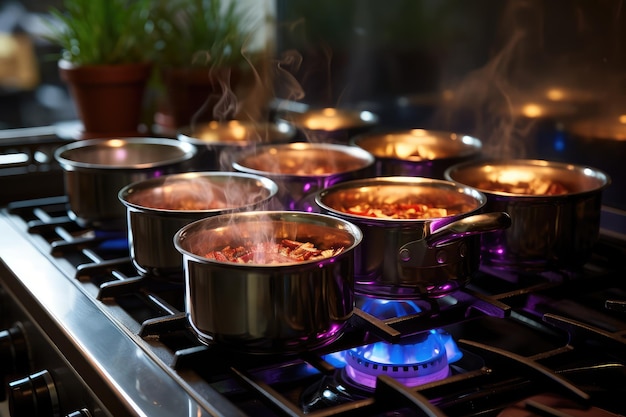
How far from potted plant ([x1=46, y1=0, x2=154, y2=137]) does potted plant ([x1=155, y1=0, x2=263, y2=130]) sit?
86 mm

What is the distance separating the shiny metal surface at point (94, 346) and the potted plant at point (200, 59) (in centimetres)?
72

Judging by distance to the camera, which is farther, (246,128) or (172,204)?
(246,128)

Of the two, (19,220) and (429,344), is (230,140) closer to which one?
(19,220)

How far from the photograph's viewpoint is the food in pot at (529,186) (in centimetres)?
117

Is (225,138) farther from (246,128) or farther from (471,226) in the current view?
(471,226)

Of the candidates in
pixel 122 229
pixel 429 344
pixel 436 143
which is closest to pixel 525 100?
pixel 436 143

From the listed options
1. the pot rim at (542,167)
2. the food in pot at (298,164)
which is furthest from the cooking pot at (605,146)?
the food in pot at (298,164)

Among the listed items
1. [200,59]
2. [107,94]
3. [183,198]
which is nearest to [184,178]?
[183,198]

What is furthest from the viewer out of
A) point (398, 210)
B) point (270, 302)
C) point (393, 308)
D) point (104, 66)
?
point (104, 66)

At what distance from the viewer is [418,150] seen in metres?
1.46

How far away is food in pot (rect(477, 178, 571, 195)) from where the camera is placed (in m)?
1.17

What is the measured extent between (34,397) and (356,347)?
0.41m

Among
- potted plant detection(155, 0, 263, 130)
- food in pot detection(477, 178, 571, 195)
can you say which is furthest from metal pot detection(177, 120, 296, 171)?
food in pot detection(477, 178, 571, 195)

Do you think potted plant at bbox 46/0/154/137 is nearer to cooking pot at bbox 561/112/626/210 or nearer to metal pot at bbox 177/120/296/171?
metal pot at bbox 177/120/296/171
